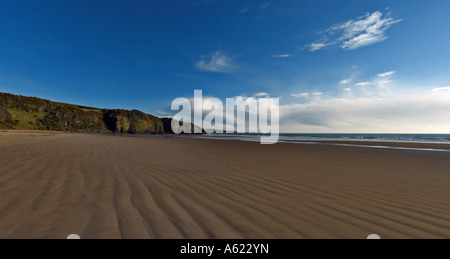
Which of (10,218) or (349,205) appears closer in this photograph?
(10,218)

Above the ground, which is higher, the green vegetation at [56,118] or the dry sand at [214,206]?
the green vegetation at [56,118]

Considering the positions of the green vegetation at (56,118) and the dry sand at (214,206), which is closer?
the dry sand at (214,206)

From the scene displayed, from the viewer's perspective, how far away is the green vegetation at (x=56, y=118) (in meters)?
53.2

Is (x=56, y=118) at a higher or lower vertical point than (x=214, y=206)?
higher

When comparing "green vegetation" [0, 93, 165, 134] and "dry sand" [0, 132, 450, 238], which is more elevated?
"green vegetation" [0, 93, 165, 134]

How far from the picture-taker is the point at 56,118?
2594 inches

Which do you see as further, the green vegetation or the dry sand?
the green vegetation

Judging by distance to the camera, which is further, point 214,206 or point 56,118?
point 56,118

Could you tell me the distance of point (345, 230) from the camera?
231cm

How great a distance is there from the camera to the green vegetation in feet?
174

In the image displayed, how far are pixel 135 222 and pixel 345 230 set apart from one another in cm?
266
